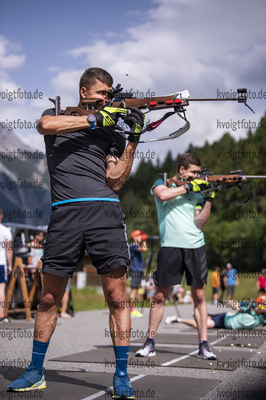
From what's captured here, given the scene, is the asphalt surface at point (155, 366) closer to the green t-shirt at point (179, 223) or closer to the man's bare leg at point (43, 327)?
the man's bare leg at point (43, 327)

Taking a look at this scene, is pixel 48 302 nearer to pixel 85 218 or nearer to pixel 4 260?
pixel 85 218

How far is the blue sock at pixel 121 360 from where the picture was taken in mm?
4402

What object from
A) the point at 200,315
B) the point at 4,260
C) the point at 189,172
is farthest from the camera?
the point at 4,260

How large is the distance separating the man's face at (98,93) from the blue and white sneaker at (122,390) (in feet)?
6.90

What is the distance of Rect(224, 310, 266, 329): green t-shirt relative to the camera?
9.91 meters

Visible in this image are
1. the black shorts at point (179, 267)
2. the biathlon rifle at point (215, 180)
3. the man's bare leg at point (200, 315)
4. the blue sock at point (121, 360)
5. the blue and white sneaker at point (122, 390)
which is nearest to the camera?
the blue and white sneaker at point (122, 390)

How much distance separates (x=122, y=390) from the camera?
4.30 metres

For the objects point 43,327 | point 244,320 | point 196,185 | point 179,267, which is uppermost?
point 196,185

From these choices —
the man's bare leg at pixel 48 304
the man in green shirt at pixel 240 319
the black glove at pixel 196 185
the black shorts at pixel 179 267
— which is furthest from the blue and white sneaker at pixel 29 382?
the man in green shirt at pixel 240 319

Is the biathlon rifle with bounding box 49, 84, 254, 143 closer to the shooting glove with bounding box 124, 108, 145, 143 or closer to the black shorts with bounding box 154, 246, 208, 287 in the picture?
the shooting glove with bounding box 124, 108, 145, 143

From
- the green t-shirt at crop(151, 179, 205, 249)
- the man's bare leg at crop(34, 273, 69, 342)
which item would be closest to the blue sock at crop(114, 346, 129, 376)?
the man's bare leg at crop(34, 273, 69, 342)

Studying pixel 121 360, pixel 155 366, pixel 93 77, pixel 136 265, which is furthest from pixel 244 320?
pixel 93 77

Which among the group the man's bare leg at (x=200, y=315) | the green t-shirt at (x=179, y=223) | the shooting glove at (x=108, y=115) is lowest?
the man's bare leg at (x=200, y=315)

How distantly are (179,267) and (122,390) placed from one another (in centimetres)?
300
